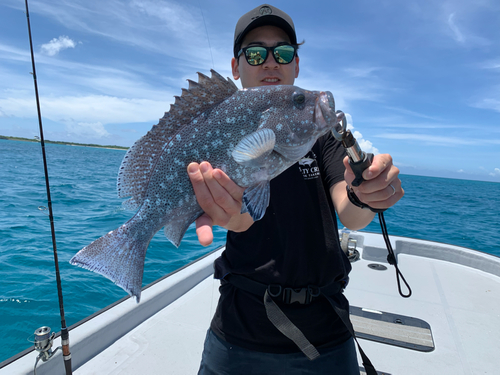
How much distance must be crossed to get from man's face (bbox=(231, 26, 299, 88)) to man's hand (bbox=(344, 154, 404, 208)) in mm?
1178

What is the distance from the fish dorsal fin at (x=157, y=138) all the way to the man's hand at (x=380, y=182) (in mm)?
995

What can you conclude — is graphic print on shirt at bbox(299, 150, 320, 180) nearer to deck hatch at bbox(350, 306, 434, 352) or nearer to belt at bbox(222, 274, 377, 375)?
belt at bbox(222, 274, 377, 375)

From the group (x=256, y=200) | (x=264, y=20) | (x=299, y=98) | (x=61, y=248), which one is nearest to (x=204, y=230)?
(x=256, y=200)

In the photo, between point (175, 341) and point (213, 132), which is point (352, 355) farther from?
point (175, 341)

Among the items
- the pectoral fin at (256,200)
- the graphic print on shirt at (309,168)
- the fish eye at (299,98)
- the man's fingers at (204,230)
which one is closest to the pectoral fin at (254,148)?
the pectoral fin at (256,200)

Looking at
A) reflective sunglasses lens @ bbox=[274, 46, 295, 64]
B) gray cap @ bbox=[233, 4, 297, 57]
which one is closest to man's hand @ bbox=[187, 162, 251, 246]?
reflective sunglasses lens @ bbox=[274, 46, 295, 64]

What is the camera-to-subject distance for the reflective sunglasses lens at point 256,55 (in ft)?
8.08

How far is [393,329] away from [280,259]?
3.23 metres

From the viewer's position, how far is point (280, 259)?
2189 mm

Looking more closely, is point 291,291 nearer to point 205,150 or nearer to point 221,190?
point 221,190

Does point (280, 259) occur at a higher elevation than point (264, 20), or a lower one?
lower

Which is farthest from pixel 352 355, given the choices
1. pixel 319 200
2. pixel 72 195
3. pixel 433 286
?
pixel 72 195

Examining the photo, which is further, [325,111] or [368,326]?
[368,326]

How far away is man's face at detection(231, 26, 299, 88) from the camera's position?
2496 millimetres
